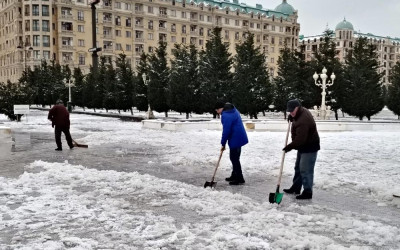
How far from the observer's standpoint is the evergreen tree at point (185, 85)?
3334cm

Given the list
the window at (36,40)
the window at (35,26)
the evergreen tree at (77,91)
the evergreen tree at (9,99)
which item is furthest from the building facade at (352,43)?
the evergreen tree at (9,99)

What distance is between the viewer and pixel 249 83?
1215 inches

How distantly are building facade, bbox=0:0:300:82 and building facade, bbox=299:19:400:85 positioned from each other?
2182 cm

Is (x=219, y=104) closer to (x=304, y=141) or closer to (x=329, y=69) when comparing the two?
(x=304, y=141)

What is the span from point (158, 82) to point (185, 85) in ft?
11.9

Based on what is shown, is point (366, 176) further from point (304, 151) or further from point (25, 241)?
point (25, 241)

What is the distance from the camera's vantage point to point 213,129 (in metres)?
20.7

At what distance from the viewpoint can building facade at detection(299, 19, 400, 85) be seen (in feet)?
350

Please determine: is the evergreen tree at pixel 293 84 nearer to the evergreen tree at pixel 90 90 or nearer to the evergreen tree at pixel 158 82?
the evergreen tree at pixel 158 82

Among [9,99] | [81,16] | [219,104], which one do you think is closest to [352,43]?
[81,16]

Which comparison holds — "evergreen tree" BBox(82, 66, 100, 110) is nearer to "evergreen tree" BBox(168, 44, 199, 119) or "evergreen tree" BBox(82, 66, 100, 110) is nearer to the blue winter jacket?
"evergreen tree" BBox(168, 44, 199, 119)

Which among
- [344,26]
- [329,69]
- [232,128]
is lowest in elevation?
[232,128]

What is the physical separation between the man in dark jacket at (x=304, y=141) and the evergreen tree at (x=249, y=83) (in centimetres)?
2420

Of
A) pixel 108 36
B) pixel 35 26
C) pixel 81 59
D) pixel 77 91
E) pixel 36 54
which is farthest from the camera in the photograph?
pixel 108 36
